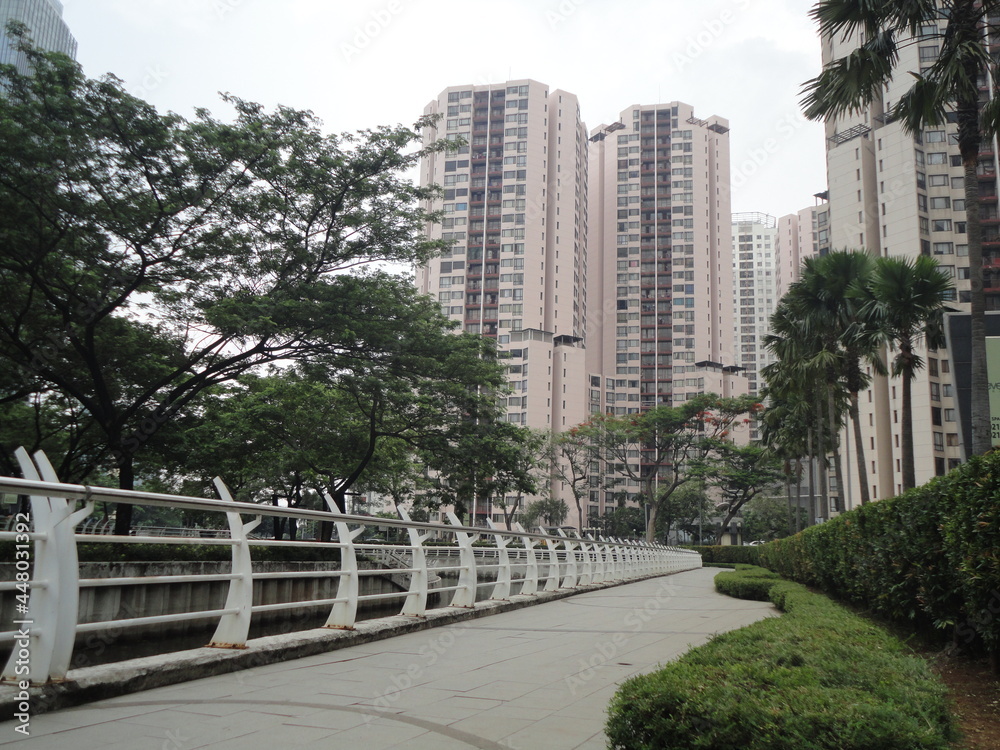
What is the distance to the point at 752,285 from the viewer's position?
161625mm

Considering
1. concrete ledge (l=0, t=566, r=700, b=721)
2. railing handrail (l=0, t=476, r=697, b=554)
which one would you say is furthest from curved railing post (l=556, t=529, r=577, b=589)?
railing handrail (l=0, t=476, r=697, b=554)

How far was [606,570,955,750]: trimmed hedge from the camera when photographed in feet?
9.34

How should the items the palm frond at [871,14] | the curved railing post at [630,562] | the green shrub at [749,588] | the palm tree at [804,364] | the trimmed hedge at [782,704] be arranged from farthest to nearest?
the palm tree at [804,364] → the curved railing post at [630,562] → the green shrub at [749,588] → the palm frond at [871,14] → the trimmed hedge at [782,704]

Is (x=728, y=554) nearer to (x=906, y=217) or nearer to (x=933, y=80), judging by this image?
(x=906, y=217)

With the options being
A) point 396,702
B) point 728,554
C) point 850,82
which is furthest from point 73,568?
point 728,554

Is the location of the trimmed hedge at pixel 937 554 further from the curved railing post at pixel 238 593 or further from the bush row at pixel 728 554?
the bush row at pixel 728 554

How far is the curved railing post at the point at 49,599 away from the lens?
4121 mm

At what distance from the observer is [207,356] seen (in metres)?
20.4

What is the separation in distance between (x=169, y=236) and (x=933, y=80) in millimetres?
15913

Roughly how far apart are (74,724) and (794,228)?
14551 centimetres

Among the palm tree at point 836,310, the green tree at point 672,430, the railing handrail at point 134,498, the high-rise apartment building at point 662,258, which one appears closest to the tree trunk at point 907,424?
the palm tree at point 836,310

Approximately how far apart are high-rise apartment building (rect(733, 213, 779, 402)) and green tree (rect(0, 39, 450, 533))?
142435mm

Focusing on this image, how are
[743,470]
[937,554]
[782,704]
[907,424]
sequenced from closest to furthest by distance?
[782,704] < [937,554] < [907,424] < [743,470]

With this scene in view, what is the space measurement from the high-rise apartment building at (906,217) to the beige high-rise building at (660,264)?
139ft
